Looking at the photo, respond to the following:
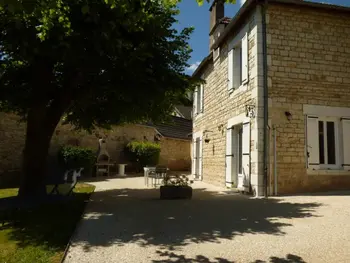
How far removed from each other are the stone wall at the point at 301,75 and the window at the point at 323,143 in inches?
8.3

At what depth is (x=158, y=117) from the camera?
30.4ft

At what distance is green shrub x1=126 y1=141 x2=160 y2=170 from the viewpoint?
16.9 m

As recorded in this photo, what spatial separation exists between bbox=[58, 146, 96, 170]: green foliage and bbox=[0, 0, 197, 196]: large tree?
5.08 meters

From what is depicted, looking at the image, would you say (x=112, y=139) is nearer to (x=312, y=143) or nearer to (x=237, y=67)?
(x=237, y=67)

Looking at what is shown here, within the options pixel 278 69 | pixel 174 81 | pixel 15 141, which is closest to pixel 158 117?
pixel 174 81

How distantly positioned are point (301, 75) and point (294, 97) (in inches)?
27.1

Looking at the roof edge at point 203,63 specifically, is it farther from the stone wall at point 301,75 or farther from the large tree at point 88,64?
the large tree at point 88,64

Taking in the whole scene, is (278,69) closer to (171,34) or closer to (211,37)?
(171,34)

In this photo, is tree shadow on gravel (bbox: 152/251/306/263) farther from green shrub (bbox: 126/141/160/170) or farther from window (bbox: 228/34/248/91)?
green shrub (bbox: 126/141/160/170)

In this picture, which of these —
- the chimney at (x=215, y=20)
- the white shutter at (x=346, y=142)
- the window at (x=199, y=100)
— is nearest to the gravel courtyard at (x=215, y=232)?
the white shutter at (x=346, y=142)

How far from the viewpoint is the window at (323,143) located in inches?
330

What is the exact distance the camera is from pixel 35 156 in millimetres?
7531

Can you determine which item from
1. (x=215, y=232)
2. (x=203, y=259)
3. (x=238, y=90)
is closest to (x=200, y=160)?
(x=238, y=90)

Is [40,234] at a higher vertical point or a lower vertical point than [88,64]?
lower
